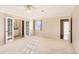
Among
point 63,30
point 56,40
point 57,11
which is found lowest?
point 56,40

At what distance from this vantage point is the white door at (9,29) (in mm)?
2351

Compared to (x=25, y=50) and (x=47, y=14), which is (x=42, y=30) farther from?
(x=25, y=50)

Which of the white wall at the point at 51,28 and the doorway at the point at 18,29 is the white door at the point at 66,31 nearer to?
the white wall at the point at 51,28

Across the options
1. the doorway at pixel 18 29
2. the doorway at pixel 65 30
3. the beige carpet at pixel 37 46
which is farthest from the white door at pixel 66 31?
the doorway at pixel 18 29

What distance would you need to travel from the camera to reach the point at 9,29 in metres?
2.41

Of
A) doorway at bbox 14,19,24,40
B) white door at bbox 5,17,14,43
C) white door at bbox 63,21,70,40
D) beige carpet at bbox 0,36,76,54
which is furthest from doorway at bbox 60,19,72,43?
white door at bbox 5,17,14,43

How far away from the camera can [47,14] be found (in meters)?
2.38

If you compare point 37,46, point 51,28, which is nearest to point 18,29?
point 37,46

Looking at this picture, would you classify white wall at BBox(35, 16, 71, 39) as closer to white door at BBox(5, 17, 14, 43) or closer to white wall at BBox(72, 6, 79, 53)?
white wall at BBox(72, 6, 79, 53)

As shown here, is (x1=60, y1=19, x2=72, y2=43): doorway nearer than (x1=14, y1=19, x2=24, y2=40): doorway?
No

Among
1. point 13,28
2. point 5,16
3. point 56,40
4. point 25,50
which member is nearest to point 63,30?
point 56,40

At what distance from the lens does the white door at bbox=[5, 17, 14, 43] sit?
2351 millimetres

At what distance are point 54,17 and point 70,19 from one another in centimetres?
45

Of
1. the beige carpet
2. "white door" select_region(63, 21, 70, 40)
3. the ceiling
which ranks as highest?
the ceiling
